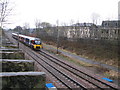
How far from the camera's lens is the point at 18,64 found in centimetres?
717

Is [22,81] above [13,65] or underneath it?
underneath

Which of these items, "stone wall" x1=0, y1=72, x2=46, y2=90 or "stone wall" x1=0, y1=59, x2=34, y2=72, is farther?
"stone wall" x1=0, y1=59, x2=34, y2=72

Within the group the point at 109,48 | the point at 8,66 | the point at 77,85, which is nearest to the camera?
the point at 8,66

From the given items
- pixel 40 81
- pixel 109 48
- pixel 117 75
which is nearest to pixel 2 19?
pixel 40 81

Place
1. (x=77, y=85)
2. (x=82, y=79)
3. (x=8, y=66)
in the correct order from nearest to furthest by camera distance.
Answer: (x=8, y=66) < (x=77, y=85) < (x=82, y=79)

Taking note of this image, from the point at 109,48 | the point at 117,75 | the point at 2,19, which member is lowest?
the point at 117,75

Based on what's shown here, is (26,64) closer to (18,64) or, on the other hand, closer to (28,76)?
(18,64)

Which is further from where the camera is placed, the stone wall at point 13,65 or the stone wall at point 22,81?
the stone wall at point 13,65

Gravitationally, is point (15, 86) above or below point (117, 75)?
above

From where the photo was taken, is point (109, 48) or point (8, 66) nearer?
point (8, 66)

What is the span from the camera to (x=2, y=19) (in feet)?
42.4

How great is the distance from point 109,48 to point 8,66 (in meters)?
20.9

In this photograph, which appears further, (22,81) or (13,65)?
(13,65)

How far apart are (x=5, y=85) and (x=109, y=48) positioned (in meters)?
22.1
